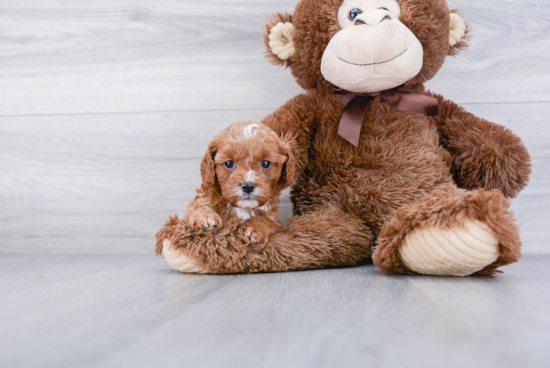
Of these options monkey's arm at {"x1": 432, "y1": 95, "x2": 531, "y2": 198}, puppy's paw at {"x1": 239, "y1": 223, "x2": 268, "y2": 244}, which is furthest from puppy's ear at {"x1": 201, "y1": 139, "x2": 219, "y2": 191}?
monkey's arm at {"x1": 432, "y1": 95, "x2": 531, "y2": 198}

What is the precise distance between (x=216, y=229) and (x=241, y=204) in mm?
65

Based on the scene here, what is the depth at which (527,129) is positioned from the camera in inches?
44.6

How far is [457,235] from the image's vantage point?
663 mm

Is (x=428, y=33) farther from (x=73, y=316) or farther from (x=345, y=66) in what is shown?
(x=73, y=316)

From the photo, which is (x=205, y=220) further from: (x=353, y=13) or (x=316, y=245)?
(x=353, y=13)

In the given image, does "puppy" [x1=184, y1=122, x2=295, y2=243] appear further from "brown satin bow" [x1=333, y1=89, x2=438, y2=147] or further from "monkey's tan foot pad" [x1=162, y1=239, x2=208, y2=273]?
"brown satin bow" [x1=333, y1=89, x2=438, y2=147]

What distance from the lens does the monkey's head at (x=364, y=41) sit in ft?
2.77

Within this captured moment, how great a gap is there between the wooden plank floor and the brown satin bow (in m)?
0.31

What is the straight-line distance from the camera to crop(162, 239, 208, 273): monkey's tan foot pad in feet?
2.57

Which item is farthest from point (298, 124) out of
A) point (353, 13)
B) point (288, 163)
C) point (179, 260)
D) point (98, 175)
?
point (98, 175)

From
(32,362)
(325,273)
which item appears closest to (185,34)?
(325,273)

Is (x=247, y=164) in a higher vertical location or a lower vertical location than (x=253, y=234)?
higher

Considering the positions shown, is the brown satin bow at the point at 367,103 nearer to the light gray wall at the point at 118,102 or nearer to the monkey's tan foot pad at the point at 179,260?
the light gray wall at the point at 118,102

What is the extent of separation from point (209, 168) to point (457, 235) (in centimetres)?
43
